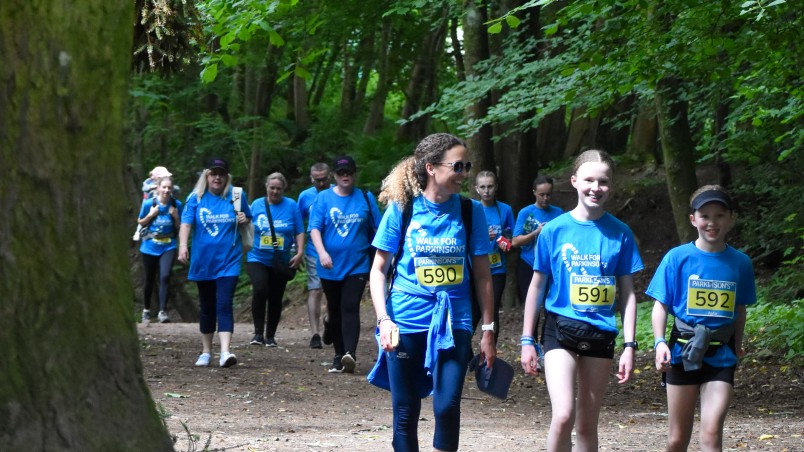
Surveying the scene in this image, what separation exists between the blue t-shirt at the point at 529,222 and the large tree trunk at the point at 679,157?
2902 mm

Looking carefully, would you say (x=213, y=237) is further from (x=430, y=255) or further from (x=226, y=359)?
(x=430, y=255)

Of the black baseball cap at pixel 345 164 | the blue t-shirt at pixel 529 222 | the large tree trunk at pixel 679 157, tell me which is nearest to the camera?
the black baseball cap at pixel 345 164

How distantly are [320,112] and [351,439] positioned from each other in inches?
1096

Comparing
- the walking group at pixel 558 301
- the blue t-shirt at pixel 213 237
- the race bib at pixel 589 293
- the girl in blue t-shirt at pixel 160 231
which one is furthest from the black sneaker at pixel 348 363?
the race bib at pixel 589 293

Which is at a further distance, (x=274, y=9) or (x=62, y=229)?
(x=274, y=9)

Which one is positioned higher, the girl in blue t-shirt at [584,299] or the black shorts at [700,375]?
the girl in blue t-shirt at [584,299]

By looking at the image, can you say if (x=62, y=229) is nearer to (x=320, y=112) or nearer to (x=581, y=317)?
(x=581, y=317)

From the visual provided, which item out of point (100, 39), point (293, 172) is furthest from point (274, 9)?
point (293, 172)

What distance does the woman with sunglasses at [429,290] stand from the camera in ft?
18.0

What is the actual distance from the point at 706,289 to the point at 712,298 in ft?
0.19

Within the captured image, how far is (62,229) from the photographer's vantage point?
3920mm

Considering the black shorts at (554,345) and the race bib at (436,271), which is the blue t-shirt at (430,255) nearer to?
the race bib at (436,271)

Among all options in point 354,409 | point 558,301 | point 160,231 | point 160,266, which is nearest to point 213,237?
point 354,409

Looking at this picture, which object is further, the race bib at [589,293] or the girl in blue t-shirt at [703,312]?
the girl in blue t-shirt at [703,312]
